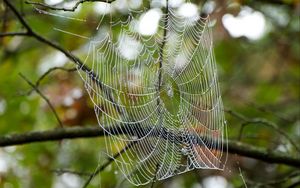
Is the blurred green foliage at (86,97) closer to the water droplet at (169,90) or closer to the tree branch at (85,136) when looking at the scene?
the water droplet at (169,90)

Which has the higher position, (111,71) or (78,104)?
(111,71)

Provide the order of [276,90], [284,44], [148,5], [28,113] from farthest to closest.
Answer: [284,44]
[276,90]
[28,113]
[148,5]

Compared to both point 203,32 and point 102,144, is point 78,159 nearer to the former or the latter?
point 102,144

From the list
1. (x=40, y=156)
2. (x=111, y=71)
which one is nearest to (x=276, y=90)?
(x=40, y=156)

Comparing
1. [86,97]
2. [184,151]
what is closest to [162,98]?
[184,151]

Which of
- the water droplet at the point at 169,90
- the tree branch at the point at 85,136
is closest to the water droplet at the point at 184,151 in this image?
the tree branch at the point at 85,136

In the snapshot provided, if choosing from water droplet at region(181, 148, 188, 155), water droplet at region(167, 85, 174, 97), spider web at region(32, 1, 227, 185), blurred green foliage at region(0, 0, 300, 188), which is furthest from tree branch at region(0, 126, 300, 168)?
blurred green foliage at region(0, 0, 300, 188)
